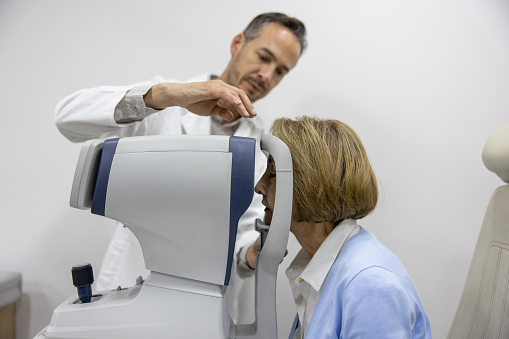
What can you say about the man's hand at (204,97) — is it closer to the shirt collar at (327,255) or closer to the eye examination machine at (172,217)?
the eye examination machine at (172,217)

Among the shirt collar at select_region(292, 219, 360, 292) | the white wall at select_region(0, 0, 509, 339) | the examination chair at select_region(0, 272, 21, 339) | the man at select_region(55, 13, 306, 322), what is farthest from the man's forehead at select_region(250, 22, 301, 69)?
the examination chair at select_region(0, 272, 21, 339)

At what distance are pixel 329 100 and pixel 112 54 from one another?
97 cm

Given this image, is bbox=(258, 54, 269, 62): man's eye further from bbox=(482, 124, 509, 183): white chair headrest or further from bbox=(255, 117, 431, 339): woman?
bbox=(482, 124, 509, 183): white chair headrest

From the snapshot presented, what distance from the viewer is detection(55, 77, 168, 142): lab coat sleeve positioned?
988mm

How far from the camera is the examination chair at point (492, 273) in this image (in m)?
0.99

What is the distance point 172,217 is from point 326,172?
1.20 ft

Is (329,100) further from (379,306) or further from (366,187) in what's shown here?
(379,306)

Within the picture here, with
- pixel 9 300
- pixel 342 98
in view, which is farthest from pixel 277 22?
pixel 9 300

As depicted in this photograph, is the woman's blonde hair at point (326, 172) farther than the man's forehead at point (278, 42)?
No

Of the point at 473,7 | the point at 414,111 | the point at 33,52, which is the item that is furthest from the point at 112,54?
the point at 473,7

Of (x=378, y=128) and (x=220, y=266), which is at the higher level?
(x=378, y=128)

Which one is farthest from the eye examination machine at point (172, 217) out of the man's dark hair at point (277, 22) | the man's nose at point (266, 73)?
the man's dark hair at point (277, 22)

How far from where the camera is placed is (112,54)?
5.25 ft

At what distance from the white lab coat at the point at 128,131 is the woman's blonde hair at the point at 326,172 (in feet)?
1.42
